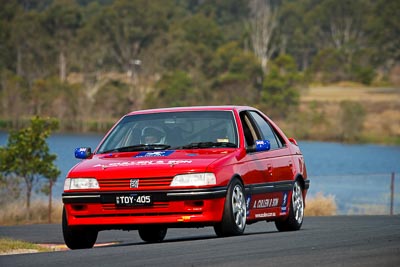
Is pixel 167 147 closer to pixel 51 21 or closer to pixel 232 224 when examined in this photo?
pixel 232 224

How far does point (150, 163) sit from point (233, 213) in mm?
979

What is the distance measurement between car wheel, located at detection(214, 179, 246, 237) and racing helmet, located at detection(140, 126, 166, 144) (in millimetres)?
1087

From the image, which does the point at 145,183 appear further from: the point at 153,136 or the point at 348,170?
the point at 348,170

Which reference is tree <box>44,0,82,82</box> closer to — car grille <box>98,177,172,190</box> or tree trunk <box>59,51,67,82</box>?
tree trunk <box>59,51,67,82</box>

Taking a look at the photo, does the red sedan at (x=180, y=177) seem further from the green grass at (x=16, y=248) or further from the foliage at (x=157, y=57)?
the foliage at (x=157, y=57)

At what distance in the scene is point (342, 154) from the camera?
226 feet

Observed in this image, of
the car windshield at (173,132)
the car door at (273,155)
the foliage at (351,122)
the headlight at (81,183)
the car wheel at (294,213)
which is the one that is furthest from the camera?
the foliage at (351,122)

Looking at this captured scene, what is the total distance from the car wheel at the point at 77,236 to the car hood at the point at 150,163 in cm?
54

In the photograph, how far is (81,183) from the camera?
10.9m

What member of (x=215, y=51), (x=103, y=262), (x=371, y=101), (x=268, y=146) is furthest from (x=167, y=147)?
(x=215, y=51)

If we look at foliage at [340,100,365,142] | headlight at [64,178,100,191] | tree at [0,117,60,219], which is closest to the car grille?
headlight at [64,178,100,191]

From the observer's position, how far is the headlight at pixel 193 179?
10.7 meters

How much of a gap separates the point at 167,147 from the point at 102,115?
74.5 meters

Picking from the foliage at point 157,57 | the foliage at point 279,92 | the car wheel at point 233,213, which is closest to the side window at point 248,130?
the car wheel at point 233,213
